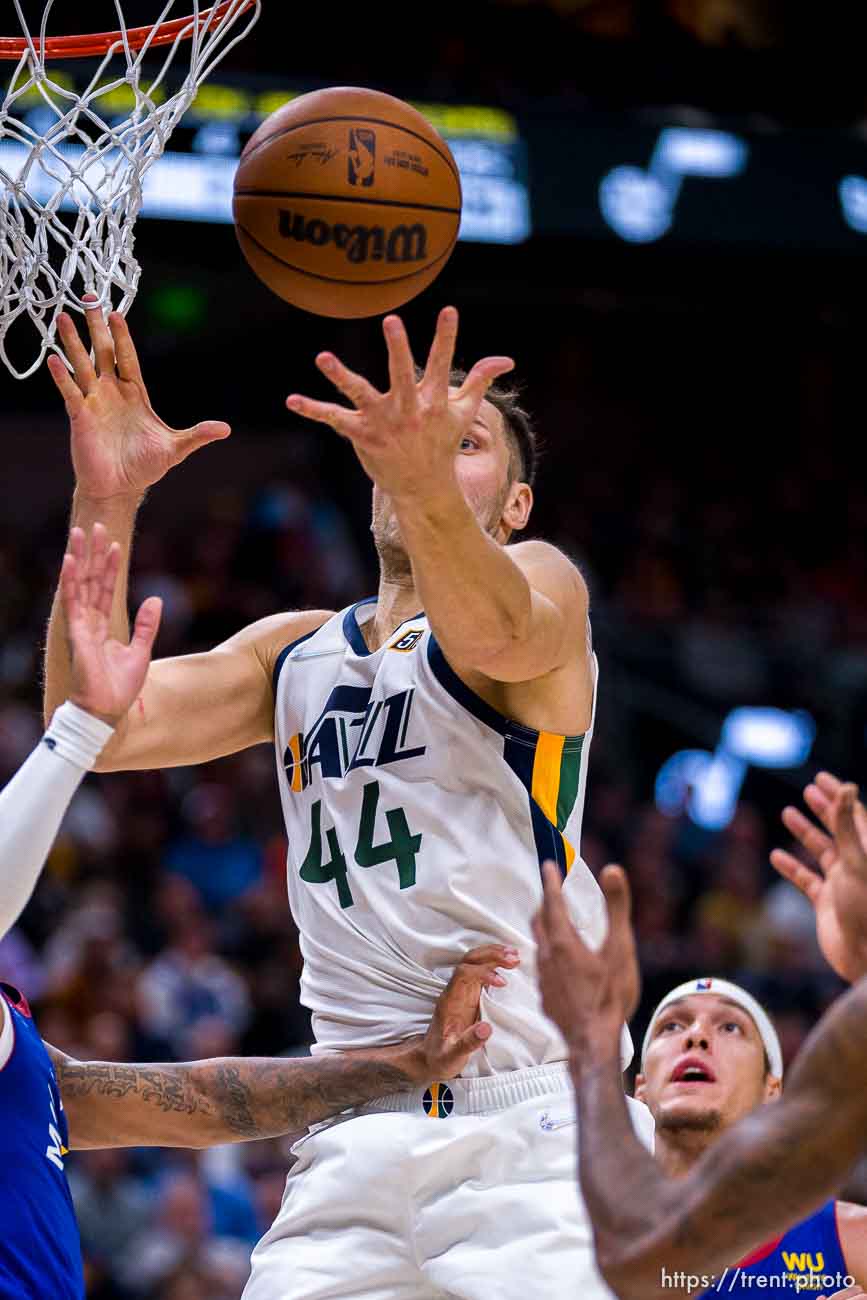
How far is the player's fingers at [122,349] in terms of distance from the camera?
3811mm

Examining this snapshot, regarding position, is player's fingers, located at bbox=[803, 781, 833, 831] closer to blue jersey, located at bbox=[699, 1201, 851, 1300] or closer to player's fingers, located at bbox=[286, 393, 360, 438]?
player's fingers, located at bbox=[286, 393, 360, 438]

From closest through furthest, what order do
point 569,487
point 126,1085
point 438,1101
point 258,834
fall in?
point 438,1101 < point 126,1085 < point 258,834 < point 569,487

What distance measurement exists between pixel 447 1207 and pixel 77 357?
1.81 meters

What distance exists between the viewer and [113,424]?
3812 millimetres

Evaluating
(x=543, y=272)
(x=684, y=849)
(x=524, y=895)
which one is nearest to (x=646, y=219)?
(x=543, y=272)

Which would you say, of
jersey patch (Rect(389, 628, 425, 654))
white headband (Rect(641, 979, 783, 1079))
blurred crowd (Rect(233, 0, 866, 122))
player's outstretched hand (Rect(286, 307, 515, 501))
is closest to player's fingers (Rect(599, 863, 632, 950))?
player's outstretched hand (Rect(286, 307, 515, 501))

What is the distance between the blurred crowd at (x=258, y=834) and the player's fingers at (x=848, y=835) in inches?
177

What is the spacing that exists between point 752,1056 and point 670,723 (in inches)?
240

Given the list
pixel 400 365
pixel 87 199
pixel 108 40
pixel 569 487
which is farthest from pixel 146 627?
pixel 569 487

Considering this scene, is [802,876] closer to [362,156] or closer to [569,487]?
[362,156]

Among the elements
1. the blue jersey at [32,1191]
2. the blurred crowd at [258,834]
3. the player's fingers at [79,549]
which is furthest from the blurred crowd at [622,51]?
the blue jersey at [32,1191]

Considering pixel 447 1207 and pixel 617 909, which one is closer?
pixel 617 909

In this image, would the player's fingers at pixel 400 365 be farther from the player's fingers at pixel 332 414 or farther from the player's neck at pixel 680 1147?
the player's neck at pixel 680 1147

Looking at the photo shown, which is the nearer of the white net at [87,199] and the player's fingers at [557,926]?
the player's fingers at [557,926]
